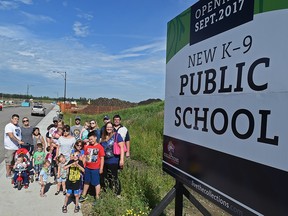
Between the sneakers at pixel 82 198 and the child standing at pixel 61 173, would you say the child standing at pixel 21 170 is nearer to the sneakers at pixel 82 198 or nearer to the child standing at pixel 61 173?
the child standing at pixel 61 173

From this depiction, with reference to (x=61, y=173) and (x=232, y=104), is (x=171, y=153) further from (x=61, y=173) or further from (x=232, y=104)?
(x=61, y=173)

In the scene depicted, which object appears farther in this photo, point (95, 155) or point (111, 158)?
point (111, 158)

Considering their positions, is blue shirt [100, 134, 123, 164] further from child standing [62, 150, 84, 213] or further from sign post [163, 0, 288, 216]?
sign post [163, 0, 288, 216]

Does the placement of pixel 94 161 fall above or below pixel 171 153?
below

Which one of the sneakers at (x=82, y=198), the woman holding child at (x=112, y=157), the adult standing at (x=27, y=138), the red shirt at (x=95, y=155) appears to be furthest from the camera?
the adult standing at (x=27, y=138)

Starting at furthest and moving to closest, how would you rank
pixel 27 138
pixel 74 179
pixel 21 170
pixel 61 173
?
pixel 27 138, pixel 21 170, pixel 61 173, pixel 74 179

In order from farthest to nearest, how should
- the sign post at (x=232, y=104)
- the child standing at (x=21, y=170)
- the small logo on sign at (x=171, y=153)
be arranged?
the child standing at (x=21, y=170)
the small logo on sign at (x=171, y=153)
the sign post at (x=232, y=104)

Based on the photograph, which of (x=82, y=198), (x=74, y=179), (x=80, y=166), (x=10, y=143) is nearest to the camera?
(x=74, y=179)

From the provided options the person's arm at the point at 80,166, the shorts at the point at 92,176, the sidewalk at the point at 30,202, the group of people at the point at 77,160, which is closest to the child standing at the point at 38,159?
the group of people at the point at 77,160

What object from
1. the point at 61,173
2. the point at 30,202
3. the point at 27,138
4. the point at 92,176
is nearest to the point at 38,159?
the point at 27,138

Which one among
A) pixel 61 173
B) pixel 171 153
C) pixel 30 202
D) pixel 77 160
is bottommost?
pixel 30 202

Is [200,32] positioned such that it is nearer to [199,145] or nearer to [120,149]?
[199,145]

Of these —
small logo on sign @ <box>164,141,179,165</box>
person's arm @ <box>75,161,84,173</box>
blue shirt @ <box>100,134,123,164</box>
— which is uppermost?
small logo on sign @ <box>164,141,179,165</box>

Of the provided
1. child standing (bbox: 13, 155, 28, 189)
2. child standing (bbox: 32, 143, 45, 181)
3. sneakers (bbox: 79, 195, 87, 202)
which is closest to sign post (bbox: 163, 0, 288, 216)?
sneakers (bbox: 79, 195, 87, 202)
